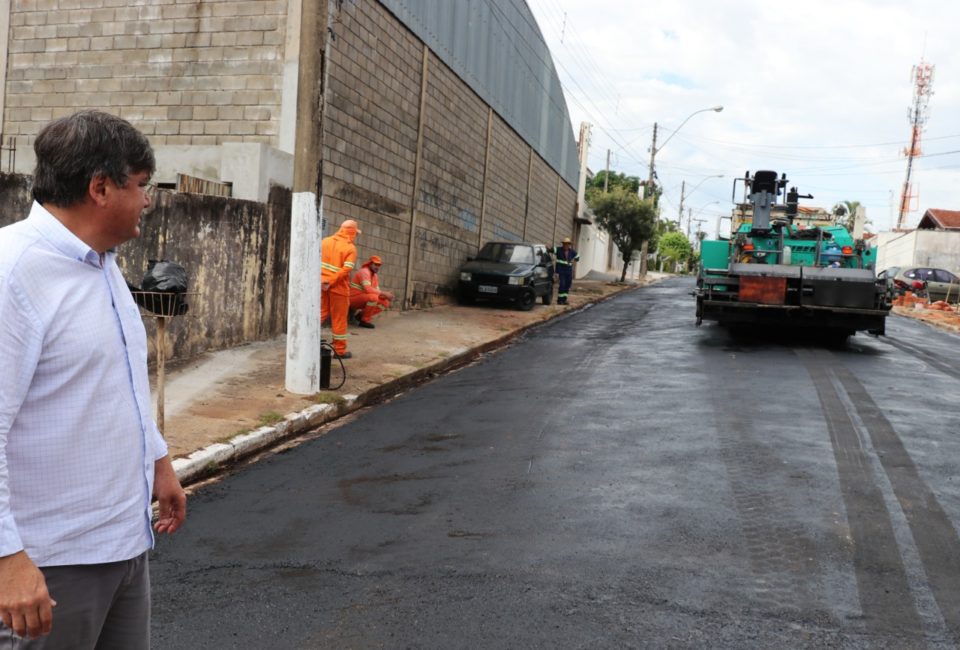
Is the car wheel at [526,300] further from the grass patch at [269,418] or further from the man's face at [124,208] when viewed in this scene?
the man's face at [124,208]

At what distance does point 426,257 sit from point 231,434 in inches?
468

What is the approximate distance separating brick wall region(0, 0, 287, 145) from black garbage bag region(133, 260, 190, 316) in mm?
7260

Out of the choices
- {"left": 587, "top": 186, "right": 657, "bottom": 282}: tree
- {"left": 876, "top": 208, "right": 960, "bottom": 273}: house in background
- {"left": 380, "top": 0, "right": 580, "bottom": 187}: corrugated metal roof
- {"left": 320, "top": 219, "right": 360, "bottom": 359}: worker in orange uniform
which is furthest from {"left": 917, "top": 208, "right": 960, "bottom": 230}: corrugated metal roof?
{"left": 320, "top": 219, "right": 360, "bottom": 359}: worker in orange uniform

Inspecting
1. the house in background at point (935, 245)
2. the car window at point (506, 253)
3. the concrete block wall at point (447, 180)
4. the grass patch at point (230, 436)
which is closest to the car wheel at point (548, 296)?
the car window at point (506, 253)

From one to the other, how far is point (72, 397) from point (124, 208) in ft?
1.55

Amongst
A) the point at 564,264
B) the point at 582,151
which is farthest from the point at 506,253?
the point at 582,151

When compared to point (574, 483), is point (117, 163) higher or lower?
higher

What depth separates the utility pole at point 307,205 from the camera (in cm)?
843

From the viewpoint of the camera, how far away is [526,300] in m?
20.1

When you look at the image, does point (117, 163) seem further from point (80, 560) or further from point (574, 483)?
point (574, 483)

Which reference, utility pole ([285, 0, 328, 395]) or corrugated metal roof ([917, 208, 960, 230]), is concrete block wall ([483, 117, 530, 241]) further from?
corrugated metal roof ([917, 208, 960, 230])

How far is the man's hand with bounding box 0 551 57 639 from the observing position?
1799 mm

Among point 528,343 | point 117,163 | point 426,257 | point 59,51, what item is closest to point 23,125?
point 59,51

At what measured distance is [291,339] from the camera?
870 cm
